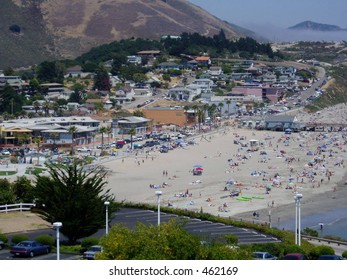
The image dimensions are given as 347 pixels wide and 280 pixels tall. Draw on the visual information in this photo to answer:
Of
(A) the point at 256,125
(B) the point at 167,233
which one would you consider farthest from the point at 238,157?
(B) the point at 167,233

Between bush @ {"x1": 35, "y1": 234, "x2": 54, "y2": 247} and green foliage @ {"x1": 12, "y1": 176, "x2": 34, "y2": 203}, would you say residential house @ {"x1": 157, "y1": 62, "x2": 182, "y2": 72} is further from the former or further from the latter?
bush @ {"x1": 35, "y1": 234, "x2": 54, "y2": 247}

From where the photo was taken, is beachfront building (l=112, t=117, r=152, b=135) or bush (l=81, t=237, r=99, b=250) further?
beachfront building (l=112, t=117, r=152, b=135)

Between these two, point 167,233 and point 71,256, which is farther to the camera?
point 71,256

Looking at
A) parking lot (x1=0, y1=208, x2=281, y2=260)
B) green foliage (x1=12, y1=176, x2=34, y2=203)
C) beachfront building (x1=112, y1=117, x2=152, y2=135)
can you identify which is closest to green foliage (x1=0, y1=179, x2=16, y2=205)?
green foliage (x1=12, y1=176, x2=34, y2=203)

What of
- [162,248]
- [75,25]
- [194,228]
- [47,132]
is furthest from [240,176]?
[75,25]

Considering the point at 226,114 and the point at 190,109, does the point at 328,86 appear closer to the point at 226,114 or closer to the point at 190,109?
the point at 226,114
